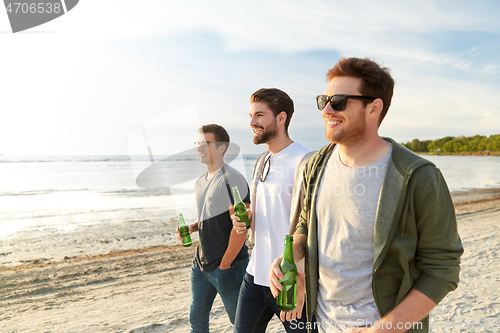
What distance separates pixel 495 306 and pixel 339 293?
15.8ft

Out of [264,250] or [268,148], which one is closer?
[264,250]

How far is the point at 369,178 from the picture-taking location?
5.86 feet

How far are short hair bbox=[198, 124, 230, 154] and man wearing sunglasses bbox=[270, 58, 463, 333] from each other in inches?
77.6

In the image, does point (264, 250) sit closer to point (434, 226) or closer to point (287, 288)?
point (287, 288)

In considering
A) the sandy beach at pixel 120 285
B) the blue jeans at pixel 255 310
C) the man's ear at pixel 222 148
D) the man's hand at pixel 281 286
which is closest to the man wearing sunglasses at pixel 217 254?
the man's ear at pixel 222 148

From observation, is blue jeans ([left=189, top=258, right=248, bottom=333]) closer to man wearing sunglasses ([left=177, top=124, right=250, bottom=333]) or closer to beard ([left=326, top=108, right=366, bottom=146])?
man wearing sunglasses ([left=177, top=124, right=250, bottom=333])

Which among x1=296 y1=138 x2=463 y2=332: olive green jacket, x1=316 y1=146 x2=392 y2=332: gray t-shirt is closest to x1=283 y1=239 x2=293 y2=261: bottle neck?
x1=316 y1=146 x2=392 y2=332: gray t-shirt

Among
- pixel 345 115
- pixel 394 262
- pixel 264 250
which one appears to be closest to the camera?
pixel 394 262

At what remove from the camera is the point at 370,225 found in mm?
1729

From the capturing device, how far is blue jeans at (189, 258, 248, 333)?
3.40 meters

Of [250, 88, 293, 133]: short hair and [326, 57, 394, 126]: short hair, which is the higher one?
[250, 88, 293, 133]: short hair

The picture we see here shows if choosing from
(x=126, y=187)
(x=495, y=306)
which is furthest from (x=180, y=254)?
(x=126, y=187)

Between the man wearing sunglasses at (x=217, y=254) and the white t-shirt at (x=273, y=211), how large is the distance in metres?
0.41

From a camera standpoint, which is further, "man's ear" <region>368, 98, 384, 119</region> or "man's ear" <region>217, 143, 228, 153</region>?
"man's ear" <region>217, 143, 228, 153</region>
